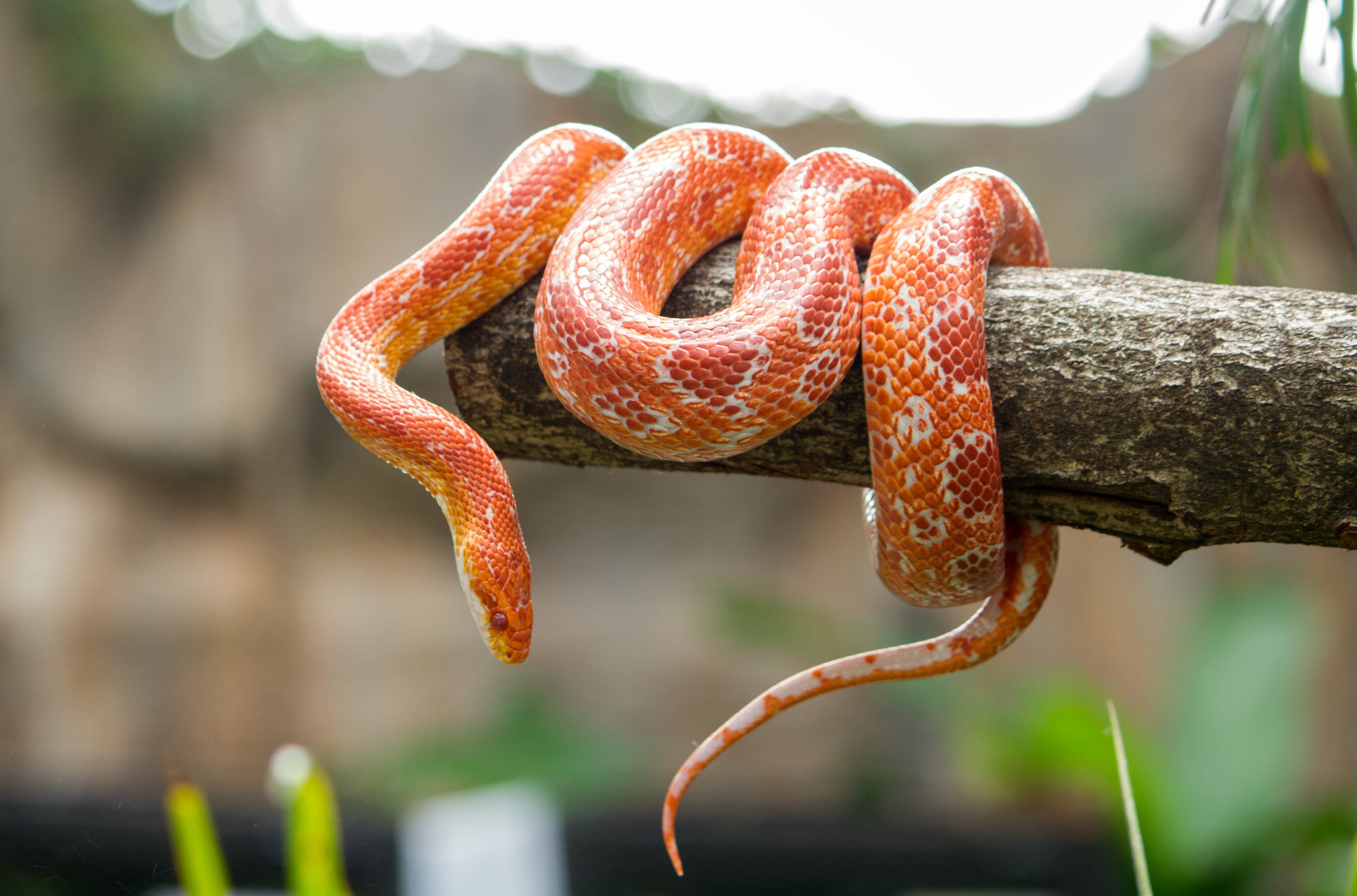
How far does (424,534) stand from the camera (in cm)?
637

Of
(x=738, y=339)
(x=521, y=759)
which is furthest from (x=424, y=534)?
(x=738, y=339)

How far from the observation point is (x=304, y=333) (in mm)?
5938

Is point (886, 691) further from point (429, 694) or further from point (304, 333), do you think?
point (304, 333)

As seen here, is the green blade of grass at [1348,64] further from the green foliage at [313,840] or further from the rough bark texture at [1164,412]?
the green foliage at [313,840]

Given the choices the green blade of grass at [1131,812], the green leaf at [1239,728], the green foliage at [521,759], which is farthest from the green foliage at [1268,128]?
the green foliage at [521,759]

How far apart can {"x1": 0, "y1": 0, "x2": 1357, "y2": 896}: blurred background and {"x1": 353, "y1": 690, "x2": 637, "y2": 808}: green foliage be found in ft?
0.09

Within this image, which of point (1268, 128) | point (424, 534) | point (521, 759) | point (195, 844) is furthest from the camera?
point (424, 534)

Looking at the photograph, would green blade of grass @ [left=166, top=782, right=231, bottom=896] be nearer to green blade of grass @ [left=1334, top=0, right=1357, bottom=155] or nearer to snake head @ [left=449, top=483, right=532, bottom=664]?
snake head @ [left=449, top=483, right=532, bottom=664]

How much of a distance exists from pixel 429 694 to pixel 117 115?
4425mm

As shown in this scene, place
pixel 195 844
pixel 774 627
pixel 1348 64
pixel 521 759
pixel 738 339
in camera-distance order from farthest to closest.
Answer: pixel 521 759
pixel 774 627
pixel 195 844
pixel 1348 64
pixel 738 339

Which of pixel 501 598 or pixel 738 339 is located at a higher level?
pixel 738 339

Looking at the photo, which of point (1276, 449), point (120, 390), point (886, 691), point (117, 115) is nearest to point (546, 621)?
point (886, 691)

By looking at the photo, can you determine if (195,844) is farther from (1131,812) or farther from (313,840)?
(1131,812)

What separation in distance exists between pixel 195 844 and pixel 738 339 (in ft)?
5.04
